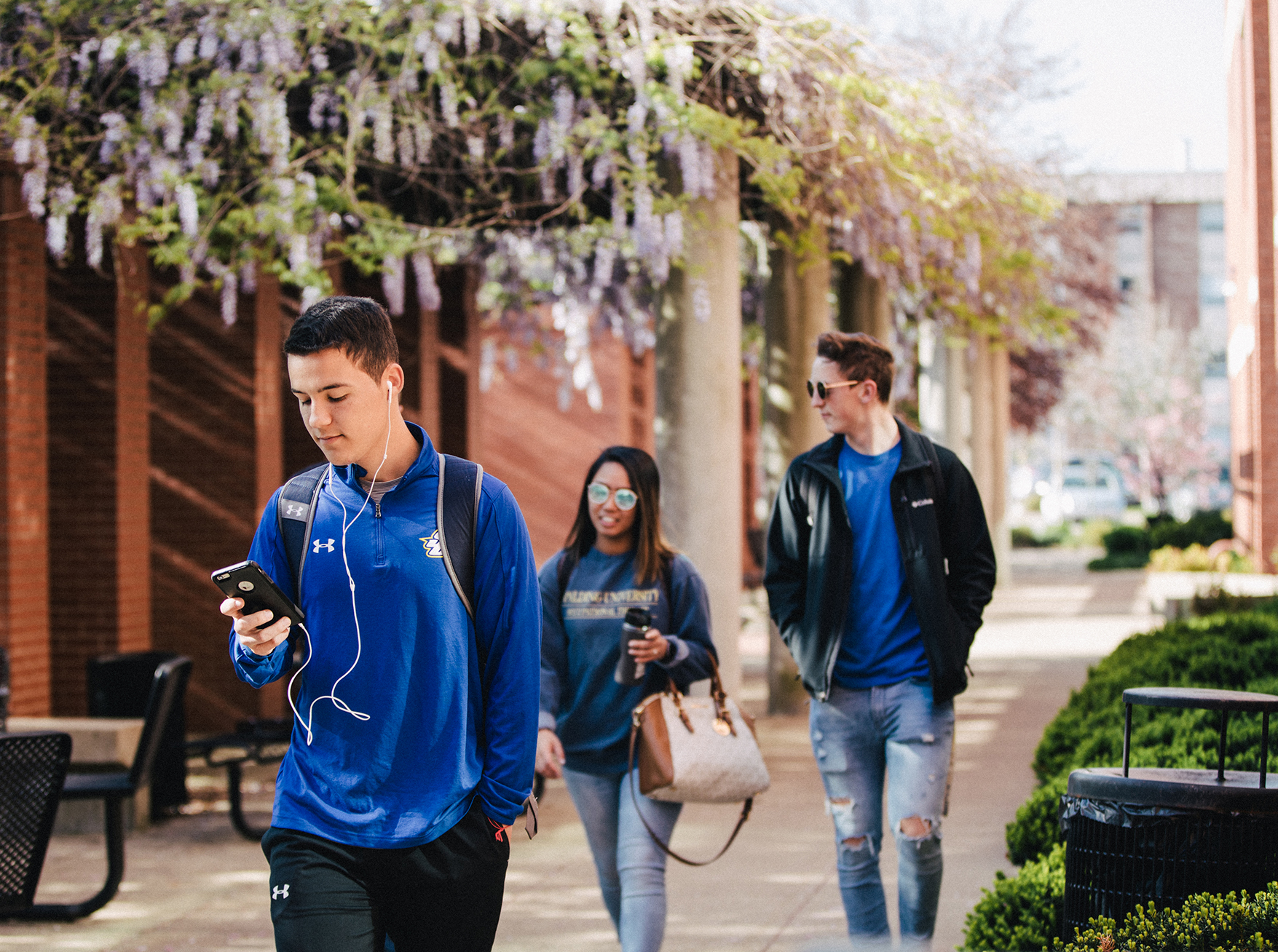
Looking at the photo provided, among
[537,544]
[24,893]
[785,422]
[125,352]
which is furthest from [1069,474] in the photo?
[24,893]

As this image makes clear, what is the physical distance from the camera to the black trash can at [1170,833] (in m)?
3.33

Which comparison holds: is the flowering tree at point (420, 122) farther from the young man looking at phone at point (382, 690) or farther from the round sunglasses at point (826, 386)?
the young man looking at phone at point (382, 690)

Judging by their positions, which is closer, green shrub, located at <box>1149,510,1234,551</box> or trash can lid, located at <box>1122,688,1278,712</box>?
trash can lid, located at <box>1122,688,1278,712</box>

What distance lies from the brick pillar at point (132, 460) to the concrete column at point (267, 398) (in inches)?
32.6

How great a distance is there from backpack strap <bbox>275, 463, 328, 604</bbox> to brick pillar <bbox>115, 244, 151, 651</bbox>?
663 cm

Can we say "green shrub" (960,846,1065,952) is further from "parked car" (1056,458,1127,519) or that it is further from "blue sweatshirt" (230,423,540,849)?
"parked car" (1056,458,1127,519)

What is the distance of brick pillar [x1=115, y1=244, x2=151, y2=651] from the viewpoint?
367 inches

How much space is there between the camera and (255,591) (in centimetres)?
272

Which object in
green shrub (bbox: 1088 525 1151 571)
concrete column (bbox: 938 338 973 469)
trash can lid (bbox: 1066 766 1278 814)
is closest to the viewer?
trash can lid (bbox: 1066 766 1278 814)

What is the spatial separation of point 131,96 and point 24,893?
4470 millimetres

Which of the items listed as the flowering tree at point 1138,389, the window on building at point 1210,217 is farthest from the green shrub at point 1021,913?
the window on building at point 1210,217

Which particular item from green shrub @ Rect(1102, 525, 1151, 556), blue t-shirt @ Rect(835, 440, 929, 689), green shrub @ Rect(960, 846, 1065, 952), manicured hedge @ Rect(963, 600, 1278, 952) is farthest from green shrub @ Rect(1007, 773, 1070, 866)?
green shrub @ Rect(1102, 525, 1151, 556)

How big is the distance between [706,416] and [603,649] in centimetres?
464

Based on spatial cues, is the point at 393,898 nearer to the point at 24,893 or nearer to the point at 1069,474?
the point at 24,893
